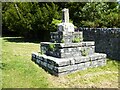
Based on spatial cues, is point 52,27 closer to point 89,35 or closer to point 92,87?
point 89,35

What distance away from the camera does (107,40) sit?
11617 mm

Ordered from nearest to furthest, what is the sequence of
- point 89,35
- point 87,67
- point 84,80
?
point 84,80 → point 87,67 → point 89,35

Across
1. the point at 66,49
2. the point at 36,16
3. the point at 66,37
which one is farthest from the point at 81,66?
the point at 36,16

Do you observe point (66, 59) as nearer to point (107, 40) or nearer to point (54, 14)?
point (107, 40)

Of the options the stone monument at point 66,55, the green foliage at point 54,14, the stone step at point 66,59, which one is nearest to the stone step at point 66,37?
the stone monument at point 66,55

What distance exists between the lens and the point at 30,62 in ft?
30.8

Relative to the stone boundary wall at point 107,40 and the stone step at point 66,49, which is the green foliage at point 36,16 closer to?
the stone boundary wall at point 107,40

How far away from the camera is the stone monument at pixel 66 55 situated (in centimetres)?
766

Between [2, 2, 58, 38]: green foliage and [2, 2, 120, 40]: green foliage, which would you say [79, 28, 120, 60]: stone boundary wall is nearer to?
[2, 2, 120, 40]: green foliage

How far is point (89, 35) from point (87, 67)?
4950 millimetres

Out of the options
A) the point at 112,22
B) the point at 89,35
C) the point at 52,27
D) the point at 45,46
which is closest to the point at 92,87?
the point at 45,46

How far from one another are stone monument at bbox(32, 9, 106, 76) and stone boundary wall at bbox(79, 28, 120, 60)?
81.4 inches

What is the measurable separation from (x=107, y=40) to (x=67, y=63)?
15.2 ft

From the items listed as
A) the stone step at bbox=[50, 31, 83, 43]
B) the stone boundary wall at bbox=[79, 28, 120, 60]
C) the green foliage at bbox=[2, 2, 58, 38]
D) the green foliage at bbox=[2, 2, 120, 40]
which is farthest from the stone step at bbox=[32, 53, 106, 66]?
the green foliage at bbox=[2, 2, 58, 38]
